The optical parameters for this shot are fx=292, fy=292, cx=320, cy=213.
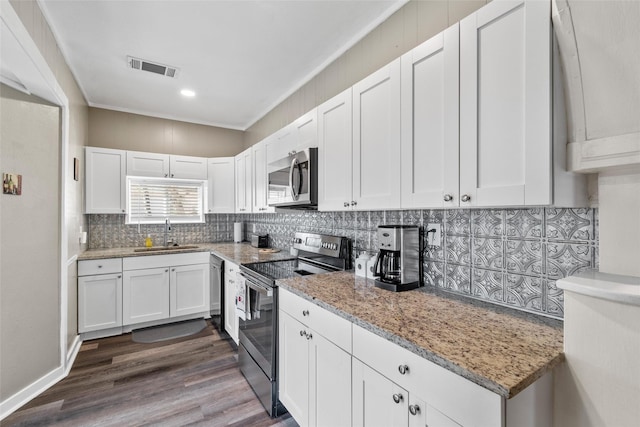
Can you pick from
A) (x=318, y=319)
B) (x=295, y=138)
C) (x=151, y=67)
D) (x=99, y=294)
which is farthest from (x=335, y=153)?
(x=99, y=294)

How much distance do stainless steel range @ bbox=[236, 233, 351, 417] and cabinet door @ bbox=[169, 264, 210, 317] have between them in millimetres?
1426

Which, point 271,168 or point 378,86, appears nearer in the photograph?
point 378,86

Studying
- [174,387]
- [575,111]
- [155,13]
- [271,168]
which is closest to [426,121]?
[575,111]

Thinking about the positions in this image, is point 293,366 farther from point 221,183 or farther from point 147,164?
point 147,164

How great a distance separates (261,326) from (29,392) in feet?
5.82

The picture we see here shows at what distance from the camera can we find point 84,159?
334cm

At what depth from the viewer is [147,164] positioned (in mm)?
3768

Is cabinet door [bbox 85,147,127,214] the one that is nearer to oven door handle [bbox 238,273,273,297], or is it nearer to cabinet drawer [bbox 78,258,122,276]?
cabinet drawer [bbox 78,258,122,276]

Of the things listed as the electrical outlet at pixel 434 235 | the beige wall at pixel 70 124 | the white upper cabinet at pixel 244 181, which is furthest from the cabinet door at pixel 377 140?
the white upper cabinet at pixel 244 181

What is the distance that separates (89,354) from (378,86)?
3.51 meters

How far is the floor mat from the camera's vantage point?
10.4ft

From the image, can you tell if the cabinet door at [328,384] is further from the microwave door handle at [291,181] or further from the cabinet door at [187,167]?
the cabinet door at [187,167]

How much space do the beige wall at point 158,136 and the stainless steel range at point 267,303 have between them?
2.67m

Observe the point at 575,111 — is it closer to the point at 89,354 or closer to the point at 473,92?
the point at 473,92
